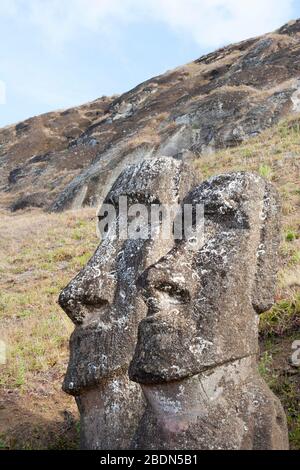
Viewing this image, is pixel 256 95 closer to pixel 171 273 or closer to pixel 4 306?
pixel 4 306

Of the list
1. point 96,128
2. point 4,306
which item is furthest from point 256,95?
point 4,306

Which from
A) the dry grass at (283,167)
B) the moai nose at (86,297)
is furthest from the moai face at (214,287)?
the dry grass at (283,167)

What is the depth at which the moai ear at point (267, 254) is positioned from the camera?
14.1 feet

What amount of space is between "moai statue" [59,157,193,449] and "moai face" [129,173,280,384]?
635 mm

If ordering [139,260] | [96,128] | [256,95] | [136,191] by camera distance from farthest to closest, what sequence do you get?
[96,128], [256,95], [136,191], [139,260]

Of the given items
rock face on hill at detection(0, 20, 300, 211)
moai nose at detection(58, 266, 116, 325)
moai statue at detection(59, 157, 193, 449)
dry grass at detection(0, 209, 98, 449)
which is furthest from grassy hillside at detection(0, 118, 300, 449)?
rock face on hill at detection(0, 20, 300, 211)

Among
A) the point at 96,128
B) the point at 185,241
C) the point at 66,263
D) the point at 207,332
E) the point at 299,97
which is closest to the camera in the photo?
the point at 207,332

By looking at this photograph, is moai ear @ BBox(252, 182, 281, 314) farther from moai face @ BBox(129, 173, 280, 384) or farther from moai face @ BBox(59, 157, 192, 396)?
moai face @ BBox(59, 157, 192, 396)

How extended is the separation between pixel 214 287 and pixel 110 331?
1045 mm

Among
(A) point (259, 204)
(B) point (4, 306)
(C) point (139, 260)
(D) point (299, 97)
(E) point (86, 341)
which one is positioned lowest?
(B) point (4, 306)

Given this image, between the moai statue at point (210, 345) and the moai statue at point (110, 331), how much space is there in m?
0.66

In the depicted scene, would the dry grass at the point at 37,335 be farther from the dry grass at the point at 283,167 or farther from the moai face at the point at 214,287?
the dry grass at the point at 283,167

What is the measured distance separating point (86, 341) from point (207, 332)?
1.20m

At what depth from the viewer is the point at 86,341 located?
470cm
